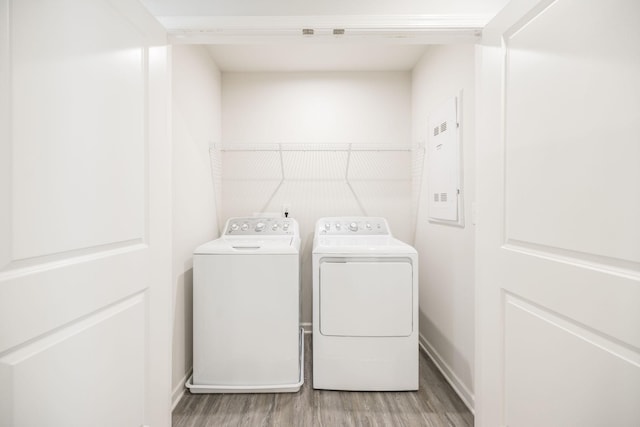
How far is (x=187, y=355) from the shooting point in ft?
6.39

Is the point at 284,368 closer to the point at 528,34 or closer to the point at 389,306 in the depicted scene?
the point at 389,306

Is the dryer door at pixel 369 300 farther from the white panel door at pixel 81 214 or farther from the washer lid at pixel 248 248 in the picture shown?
the white panel door at pixel 81 214

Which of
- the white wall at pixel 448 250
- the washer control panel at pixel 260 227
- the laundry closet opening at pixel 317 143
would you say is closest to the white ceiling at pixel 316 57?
the laundry closet opening at pixel 317 143

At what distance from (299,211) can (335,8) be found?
5.56ft

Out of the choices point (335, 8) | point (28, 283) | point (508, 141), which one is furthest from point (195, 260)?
point (508, 141)

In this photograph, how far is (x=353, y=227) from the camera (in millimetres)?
2406

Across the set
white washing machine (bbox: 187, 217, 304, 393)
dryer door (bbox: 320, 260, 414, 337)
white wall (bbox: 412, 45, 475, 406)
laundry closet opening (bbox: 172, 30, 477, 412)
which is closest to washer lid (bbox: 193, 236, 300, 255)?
white washing machine (bbox: 187, 217, 304, 393)

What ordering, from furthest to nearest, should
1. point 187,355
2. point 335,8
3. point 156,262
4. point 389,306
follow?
point 187,355 → point 389,306 → point 335,8 → point 156,262

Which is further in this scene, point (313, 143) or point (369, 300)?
point (313, 143)

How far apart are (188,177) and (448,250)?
1.89 meters

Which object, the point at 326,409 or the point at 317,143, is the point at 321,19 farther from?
the point at 326,409

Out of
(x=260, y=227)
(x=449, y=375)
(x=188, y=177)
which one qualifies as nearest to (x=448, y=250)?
(x=449, y=375)

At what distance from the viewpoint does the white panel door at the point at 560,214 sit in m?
0.72

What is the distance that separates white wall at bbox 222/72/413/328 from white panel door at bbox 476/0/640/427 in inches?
58.1
